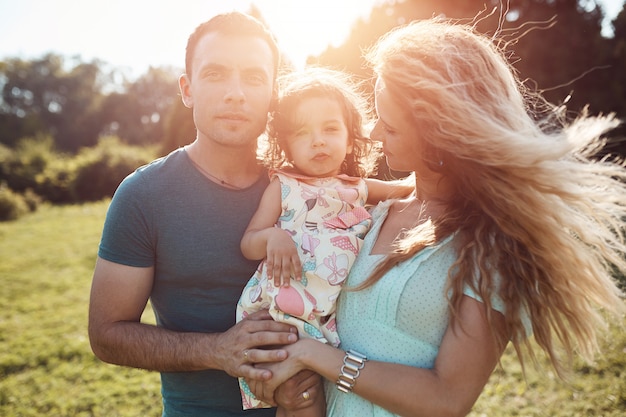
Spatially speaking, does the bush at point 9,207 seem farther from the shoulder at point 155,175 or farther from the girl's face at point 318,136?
the girl's face at point 318,136

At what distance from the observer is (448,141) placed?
1979 mm

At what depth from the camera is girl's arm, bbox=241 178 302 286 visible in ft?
7.07

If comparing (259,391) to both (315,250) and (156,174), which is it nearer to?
(315,250)

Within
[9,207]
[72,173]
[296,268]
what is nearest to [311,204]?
[296,268]

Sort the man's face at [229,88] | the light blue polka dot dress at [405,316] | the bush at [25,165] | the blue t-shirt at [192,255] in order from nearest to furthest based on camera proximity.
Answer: the light blue polka dot dress at [405,316] < the blue t-shirt at [192,255] < the man's face at [229,88] < the bush at [25,165]

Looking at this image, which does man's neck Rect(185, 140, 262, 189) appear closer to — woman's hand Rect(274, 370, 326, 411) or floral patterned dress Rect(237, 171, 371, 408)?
floral patterned dress Rect(237, 171, 371, 408)

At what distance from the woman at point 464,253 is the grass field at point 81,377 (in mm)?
501

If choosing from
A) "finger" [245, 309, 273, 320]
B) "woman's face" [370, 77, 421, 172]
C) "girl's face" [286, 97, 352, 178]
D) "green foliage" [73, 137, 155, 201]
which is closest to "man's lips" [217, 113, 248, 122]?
"girl's face" [286, 97, 352, 178]

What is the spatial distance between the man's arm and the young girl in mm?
172

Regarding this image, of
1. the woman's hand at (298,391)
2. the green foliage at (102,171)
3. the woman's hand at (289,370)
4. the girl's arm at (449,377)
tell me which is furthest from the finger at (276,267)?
the green foliage at (102,171)

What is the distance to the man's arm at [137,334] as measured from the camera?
2.21 metres

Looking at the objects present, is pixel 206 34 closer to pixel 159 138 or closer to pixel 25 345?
pixel 25 345

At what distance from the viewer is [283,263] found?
2.14 m

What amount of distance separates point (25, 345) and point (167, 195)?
243 inches
